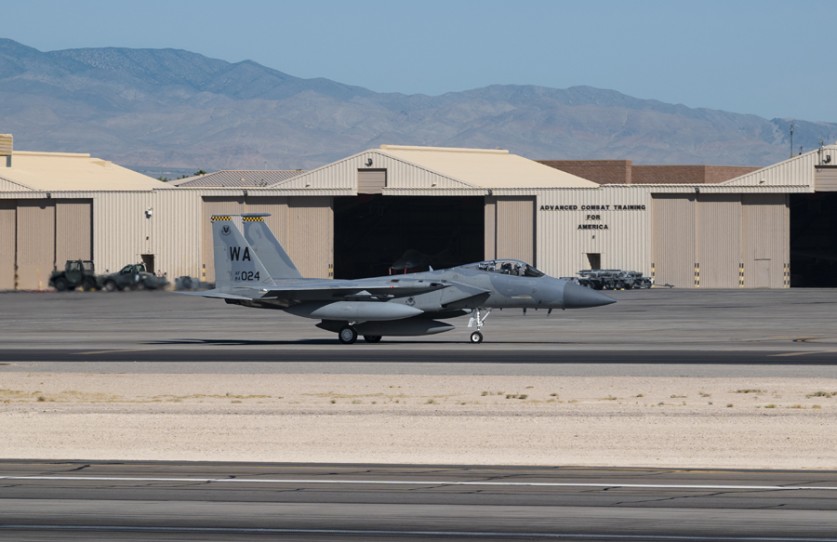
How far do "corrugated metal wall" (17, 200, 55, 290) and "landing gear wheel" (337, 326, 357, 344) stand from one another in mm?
53737

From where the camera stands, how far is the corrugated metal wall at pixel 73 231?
3536 inches

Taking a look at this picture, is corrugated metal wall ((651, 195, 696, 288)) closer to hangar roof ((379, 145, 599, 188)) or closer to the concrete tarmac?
hangar roof ((379, 145, 599, 188))

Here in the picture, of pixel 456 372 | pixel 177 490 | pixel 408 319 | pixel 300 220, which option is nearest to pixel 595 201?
pixel 300 220

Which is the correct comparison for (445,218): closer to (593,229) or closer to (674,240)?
(593,229)

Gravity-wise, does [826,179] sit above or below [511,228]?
above

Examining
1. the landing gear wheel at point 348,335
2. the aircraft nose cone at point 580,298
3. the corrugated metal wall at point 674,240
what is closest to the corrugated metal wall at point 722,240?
the corrugated metal wall at point 674,240

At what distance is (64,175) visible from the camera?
99.8 metres

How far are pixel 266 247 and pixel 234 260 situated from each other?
112 centimetres

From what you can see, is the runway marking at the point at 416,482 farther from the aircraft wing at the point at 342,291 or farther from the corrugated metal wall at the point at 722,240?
the corrugated metal wall at the point at 722,240

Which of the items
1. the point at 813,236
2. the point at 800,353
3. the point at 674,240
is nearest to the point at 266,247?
the point at 800,353

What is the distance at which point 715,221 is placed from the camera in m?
83.4

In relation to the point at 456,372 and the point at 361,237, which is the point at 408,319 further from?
the point at 361,237

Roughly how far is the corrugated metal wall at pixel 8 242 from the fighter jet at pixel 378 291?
2103 inches

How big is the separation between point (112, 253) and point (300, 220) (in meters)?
13.1
